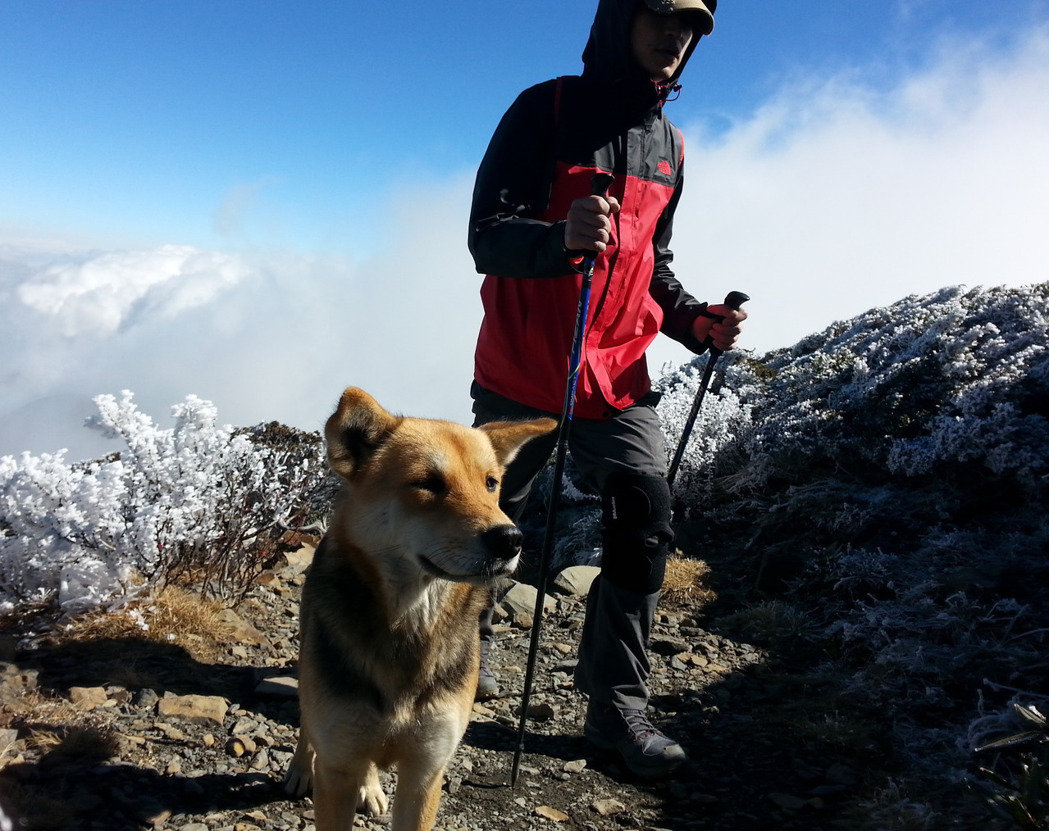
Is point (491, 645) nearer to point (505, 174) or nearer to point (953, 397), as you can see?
point (505, 174)

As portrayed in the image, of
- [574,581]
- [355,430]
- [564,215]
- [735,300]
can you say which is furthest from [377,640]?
[574,581]

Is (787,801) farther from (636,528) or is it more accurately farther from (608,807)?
(636,528)

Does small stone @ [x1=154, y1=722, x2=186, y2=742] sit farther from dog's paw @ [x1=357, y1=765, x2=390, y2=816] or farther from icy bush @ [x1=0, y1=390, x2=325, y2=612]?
icy bush @ [x1=0, y1=390, x2=325, y2=612]

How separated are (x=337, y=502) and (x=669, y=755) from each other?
6.64 feet

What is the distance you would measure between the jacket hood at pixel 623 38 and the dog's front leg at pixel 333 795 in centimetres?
333

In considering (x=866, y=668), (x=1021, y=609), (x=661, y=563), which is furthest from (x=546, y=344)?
(x=1021, y=609)

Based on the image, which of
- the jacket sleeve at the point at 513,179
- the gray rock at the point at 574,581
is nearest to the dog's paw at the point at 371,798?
the jacket sleeve at the point at 513,179

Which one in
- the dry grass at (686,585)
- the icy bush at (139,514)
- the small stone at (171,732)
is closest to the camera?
the small stone at (171,732)

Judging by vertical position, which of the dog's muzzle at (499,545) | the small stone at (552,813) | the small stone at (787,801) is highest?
the dog's muzzle at (499,545)

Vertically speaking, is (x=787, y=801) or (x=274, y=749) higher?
(x=787, y=801)

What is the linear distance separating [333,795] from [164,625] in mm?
2586

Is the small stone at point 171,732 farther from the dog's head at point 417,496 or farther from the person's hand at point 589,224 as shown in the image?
the person's hand at point 589,224

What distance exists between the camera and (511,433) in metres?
3.22

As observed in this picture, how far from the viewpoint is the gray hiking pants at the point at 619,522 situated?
12.6 feet
